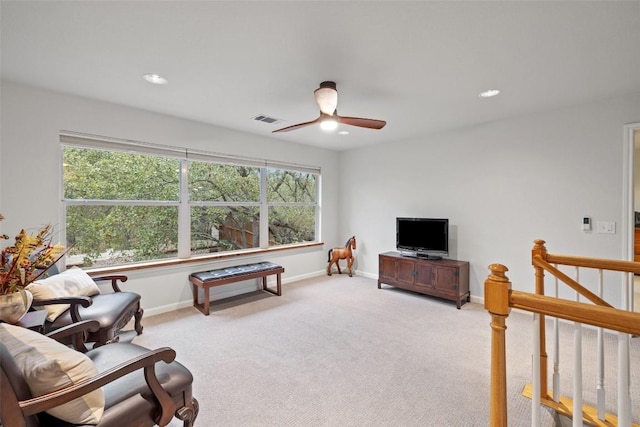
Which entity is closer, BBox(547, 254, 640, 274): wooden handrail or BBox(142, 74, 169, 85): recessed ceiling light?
BBox(547, 254, 640, 274): wooden handrail

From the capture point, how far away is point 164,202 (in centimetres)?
379

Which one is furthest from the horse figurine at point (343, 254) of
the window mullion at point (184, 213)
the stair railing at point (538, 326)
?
the stair railing at point (538, 326)

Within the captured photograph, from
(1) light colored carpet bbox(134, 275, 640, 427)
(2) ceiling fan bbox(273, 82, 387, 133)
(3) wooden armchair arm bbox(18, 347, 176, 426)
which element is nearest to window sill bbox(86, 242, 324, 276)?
(1) light colored carpet bbox(134, 275, 640, 427)

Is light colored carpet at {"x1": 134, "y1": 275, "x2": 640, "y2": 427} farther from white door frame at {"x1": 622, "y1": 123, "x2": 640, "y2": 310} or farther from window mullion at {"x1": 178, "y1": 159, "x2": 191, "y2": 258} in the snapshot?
white door frame at {"x1": 622, "y1": 123, "x2": 640, "y2": 310}

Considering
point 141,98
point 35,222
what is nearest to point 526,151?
point 141,98

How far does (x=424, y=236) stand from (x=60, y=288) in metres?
4.28

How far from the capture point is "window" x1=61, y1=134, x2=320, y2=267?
3242 millimetres

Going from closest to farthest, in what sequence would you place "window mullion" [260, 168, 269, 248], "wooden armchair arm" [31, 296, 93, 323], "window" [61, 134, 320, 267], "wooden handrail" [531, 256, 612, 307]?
"wooden handrail" [531, 256, 612, 307]
"wooden armchair arm" [31, 296, 93, 323]
"window" [61, 134, 320, 267]
"window mullion" [260, 168, 269, 248]

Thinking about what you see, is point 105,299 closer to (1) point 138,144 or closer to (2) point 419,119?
(1) point 138,144

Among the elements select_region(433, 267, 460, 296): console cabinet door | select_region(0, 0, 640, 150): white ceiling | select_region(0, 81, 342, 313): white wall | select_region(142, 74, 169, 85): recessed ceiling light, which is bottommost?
select_region(433, 267, 460, 296): console cabinet door

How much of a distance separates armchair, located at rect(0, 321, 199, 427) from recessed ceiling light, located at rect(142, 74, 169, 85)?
210 centimetres

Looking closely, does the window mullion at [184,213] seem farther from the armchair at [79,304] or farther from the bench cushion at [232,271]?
the armchair at [79,304]

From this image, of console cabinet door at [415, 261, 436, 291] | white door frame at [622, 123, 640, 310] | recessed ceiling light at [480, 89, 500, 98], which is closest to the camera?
recessed ceiling light at [480, 89, 500, 98]

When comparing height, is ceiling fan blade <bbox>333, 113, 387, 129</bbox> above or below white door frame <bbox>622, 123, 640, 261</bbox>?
above
